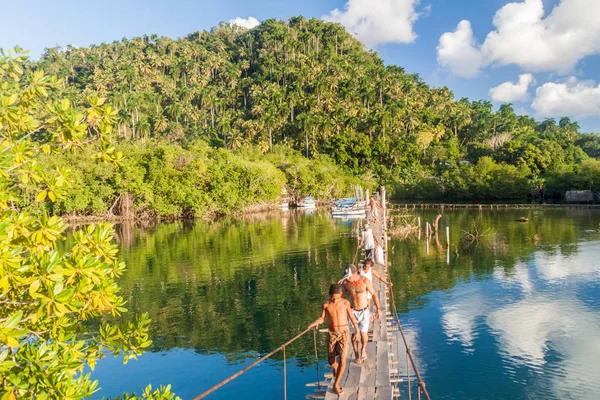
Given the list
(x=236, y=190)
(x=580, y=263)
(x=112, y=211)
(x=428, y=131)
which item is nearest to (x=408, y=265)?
(x=580, y=263)

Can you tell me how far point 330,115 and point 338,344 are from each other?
3856 inches

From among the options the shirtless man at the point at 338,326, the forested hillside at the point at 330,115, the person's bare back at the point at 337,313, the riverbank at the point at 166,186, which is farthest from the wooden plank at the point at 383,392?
the forested hillside at the point at 330,115

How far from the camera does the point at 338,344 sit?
26.8 feet

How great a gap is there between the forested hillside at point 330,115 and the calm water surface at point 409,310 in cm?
4169

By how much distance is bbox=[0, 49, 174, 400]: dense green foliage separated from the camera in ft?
13.5

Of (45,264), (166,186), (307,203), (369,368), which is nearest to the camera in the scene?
(45,264)

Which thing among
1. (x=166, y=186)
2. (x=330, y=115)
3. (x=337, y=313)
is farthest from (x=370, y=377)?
(x=330, y=115)

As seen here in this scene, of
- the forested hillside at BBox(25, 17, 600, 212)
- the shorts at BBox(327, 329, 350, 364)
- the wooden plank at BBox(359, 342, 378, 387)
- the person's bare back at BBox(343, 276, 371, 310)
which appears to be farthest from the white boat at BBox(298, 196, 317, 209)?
the shorts at BBox(327, 329, 350, 364)

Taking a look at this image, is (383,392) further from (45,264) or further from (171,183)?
(171,183)

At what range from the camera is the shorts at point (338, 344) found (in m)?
8.09

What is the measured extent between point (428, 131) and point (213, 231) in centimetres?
6766

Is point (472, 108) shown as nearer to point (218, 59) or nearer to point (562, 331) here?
point (218, 59)

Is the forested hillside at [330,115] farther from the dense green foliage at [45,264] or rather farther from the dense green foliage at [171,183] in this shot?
the dense green foliage at [45,264]

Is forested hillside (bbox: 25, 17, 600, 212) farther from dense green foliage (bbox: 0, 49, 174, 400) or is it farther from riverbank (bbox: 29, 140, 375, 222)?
dense green foliage (bbox: 0, 49, 174, 400)
